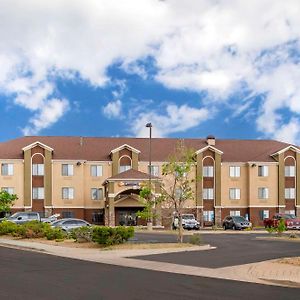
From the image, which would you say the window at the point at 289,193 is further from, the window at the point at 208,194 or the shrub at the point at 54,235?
the shrub at the point at 54,235

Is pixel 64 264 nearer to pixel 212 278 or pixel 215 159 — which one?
pixel 212 278

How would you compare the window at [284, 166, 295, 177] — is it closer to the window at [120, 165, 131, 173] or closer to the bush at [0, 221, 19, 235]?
the window at [120, 165, 131, 173]

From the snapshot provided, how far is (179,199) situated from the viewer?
32031mm

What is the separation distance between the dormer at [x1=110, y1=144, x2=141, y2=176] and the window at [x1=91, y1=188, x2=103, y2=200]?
2.80 m

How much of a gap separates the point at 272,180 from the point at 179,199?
45.0m

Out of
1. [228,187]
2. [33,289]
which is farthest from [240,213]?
[33,289]

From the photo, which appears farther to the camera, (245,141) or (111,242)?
(245,141)

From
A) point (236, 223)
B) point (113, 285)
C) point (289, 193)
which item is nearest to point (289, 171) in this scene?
point (289, 193)

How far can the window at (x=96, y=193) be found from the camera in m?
72.8

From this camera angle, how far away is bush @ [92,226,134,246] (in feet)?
91.2

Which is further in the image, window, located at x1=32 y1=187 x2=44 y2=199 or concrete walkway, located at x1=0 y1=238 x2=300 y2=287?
window, located at x1=32 y1=187 x2=44 y2=199

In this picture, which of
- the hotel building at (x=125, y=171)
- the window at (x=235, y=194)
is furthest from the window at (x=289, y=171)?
the window at (x=235, y=194)

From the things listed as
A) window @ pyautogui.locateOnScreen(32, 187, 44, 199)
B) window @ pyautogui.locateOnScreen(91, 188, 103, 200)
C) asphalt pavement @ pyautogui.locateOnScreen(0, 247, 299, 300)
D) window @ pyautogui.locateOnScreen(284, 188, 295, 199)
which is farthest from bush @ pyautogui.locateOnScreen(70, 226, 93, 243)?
window @ pyautogui.locateOnScreen(284, 188, 295, 199)

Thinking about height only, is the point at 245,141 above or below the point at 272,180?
above
